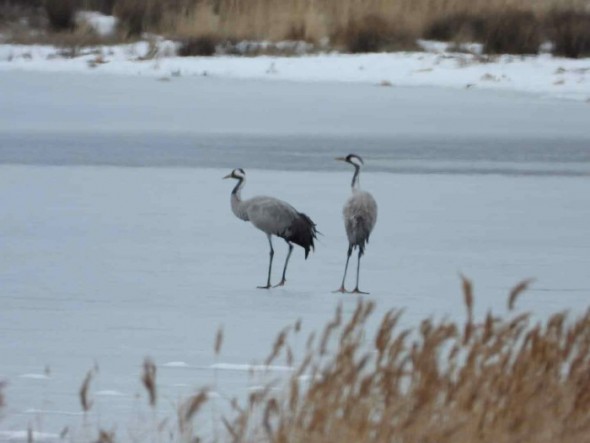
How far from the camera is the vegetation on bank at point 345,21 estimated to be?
A: 939 inches

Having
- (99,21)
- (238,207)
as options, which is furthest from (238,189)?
(99,21)

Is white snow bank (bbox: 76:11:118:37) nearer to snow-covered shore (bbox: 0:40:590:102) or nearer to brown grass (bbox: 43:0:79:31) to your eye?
brown grass (bbox: 43:0:79:31)

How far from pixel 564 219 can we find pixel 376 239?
4.82ft

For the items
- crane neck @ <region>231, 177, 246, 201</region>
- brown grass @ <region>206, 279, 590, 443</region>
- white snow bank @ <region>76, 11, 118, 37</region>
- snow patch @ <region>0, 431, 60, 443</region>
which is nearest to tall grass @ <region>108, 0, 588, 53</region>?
white snow bank @ <region>76, 11, 118, 37</region>

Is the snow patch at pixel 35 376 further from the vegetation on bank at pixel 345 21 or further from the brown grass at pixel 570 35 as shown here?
the brown grass at pixel 570 35

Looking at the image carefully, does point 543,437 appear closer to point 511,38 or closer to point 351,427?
point 351,427

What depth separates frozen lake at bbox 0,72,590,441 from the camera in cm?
595

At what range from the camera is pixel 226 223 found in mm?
10141

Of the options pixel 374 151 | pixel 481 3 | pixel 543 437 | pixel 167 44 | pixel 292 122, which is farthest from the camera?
pixel 481 3

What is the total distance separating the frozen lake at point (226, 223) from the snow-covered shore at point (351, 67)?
3.65 ft

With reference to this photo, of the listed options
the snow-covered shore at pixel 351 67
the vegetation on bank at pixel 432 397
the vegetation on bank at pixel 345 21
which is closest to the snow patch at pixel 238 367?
the vegetation on bank at pixel 432 397

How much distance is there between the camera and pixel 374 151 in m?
14.6

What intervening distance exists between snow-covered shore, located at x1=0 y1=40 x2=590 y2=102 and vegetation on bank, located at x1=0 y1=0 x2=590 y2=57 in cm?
67

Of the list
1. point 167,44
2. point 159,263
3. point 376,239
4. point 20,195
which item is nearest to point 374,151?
point 20,195
